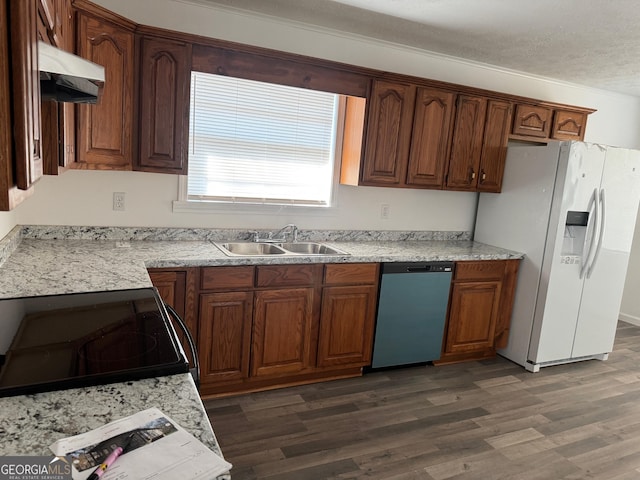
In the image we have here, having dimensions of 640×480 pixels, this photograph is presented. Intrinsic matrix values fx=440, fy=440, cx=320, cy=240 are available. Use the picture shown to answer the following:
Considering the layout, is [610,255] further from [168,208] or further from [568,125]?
[168,208]

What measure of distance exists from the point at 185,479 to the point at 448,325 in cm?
296

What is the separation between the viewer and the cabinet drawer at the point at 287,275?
2723mm

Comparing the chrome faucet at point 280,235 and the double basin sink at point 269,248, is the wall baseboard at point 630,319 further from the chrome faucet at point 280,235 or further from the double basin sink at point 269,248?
the chrome faucet at point 280,235

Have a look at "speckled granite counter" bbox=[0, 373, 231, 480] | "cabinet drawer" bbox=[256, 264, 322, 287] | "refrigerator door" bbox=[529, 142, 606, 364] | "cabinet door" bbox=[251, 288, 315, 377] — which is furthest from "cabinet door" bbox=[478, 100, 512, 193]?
"speckled granite counter" bbox=[0, 373, 231, 480]

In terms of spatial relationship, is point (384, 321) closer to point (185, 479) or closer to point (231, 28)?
point (231, 28)

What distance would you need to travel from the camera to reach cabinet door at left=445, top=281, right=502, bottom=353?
3420 mm

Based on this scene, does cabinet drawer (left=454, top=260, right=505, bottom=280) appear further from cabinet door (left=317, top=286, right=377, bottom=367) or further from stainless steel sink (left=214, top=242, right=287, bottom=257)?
stainless steel sink (left=214, top=242, right=287, bottom=257)

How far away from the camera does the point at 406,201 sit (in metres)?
3.79

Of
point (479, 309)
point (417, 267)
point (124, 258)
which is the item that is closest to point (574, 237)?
point (479, 309)

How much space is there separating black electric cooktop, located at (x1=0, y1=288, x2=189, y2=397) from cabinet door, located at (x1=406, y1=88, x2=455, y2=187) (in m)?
2.35

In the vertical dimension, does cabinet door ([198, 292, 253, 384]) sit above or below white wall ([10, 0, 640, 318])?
below

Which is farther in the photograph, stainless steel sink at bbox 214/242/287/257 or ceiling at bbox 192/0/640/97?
stainless steel sink at bbox 214/242/287/257

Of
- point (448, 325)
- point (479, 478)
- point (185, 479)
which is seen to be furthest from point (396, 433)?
point (185, 479)
